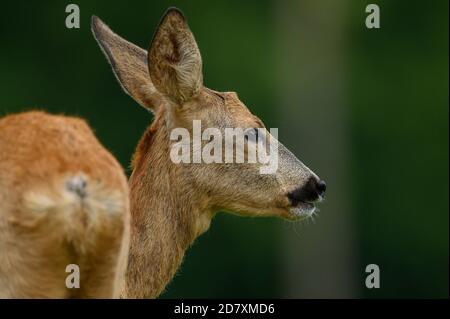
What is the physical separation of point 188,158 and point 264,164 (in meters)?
0.51

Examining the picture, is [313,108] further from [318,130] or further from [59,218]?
[59,218]

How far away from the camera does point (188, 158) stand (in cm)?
1040

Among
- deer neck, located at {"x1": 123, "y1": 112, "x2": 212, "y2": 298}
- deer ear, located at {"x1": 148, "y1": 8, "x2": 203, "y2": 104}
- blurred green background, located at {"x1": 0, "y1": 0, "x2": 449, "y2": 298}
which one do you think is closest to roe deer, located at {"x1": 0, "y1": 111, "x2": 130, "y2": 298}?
deer neck, located at {"x1": 123, "y1": 112, "x2": 212, "y2": 298}

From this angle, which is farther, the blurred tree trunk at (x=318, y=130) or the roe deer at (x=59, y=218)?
the blurred tree trunk at (x=318, y=130)

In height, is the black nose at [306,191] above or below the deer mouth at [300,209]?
above

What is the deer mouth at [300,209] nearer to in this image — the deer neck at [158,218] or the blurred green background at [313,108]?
the deer neck at [158,218]

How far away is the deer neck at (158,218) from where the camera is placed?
396 inches

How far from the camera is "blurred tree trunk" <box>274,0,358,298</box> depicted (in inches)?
1057

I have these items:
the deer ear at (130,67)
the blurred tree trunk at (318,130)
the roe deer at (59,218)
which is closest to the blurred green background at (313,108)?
the blurred tree trunk at (318,130)

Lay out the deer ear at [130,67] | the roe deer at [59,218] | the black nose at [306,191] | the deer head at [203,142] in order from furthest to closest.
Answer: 1. the deer ear at [130,67]
2. the black nose at [306,191]
3. the deer head at [203,142]
4. the roe deer at [59,218]

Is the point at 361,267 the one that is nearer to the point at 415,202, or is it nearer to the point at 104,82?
the point at 415,202

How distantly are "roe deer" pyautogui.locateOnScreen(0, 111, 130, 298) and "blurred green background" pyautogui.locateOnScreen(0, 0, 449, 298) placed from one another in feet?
57.7

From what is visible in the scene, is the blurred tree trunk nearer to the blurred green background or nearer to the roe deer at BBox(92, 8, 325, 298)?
the blurred green background

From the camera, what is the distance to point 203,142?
10.5 metres
